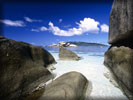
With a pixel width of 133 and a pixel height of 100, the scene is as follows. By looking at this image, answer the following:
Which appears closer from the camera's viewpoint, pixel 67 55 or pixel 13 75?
pixel 13 75

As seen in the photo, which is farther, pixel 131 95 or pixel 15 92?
pixel 15 92

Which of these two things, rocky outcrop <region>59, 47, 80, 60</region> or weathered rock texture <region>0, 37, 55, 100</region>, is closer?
weathered rock texture <region>0, 37, 55, 100</region>

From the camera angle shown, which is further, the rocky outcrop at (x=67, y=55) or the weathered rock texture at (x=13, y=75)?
the rocky outcrop at (x=67, y=55)

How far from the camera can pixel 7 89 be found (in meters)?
2.11

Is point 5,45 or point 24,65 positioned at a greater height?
point 5,45

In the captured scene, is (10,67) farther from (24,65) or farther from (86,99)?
(86,99)

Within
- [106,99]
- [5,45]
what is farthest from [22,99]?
[106,99]

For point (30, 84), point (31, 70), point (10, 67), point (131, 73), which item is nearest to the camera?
point (131, 73)

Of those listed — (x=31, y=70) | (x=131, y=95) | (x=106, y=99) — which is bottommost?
(x=106, y=99)

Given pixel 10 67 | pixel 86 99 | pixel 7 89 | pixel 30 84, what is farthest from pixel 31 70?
pixel 86 99

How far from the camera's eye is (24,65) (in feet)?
9.31

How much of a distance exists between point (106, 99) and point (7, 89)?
309cm

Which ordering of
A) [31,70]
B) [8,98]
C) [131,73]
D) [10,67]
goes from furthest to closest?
[31,70], [10,67], [131,73], [8,98]

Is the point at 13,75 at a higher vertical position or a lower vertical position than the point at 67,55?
higher
